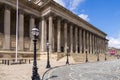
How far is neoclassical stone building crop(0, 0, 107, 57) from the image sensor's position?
4706cm

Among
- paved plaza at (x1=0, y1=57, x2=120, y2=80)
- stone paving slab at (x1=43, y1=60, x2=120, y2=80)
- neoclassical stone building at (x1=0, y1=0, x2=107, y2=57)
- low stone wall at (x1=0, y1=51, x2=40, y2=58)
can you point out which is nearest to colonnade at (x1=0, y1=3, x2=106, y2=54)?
neoclassical stone building at (x1=0, y1=0, x2=107, y2=57)

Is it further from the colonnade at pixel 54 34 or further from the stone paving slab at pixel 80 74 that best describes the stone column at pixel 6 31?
the stone paving slab at pixel 80 74

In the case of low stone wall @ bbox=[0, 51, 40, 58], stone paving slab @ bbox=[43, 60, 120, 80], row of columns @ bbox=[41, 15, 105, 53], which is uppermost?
row of columns @ bbox=[41, 15, 105, 53]

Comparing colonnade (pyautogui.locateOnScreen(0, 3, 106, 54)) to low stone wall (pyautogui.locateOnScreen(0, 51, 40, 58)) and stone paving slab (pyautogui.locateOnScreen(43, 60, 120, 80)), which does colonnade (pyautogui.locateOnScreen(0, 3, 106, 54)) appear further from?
stone paving slab (pyautogui.locateOnScreen(43, 60, 120, 80))

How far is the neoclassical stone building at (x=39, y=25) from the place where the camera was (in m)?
47.1

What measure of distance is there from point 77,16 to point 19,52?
2947cm

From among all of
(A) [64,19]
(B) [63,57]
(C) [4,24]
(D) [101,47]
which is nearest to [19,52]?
(C) [4,24]

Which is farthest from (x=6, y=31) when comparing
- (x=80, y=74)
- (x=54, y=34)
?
(x=80, y=74)

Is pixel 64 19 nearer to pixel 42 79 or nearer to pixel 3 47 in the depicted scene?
pixel 3 47

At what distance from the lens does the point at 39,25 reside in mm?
58469

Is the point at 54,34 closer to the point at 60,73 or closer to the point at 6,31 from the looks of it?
the point at 6,31

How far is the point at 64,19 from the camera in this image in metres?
61.5

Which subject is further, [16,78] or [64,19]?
[64,19]

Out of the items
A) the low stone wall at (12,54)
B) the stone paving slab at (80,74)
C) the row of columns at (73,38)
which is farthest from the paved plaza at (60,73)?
the row of columns at (73,38)
